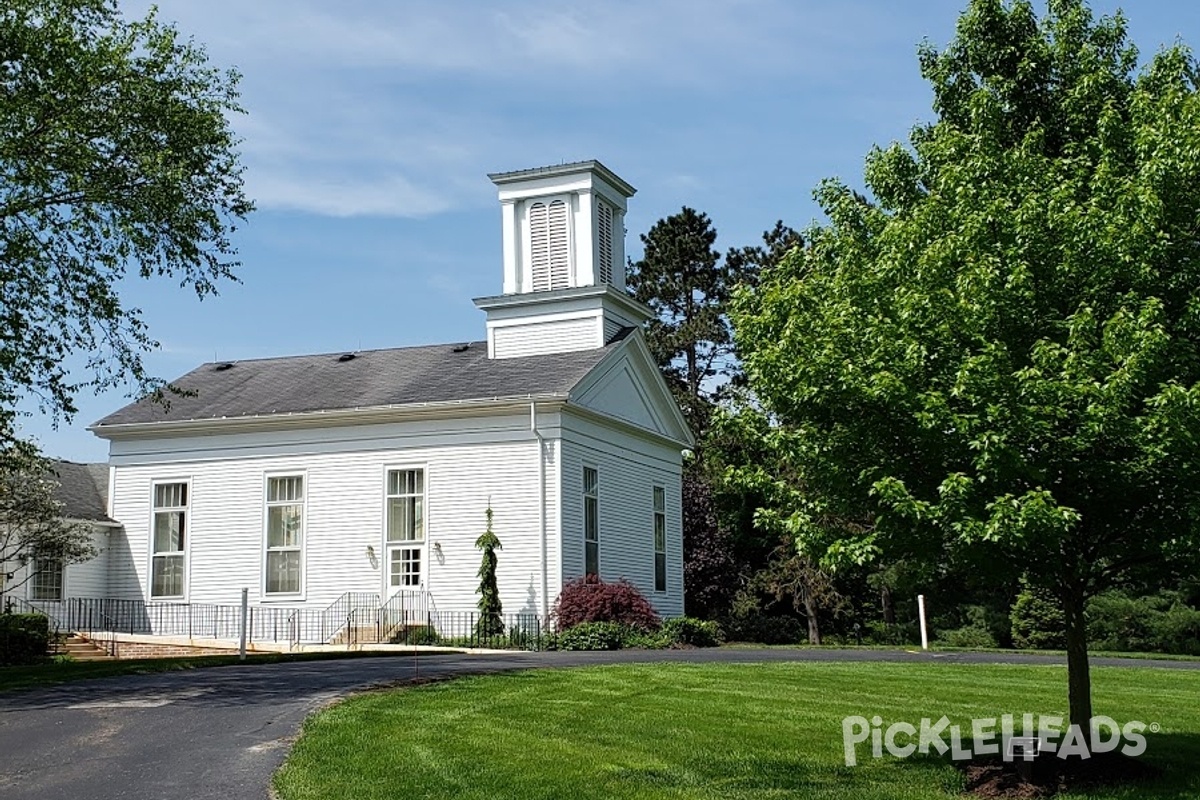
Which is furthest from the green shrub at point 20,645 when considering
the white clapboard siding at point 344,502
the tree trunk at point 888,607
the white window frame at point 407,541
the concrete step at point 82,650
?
the tree trunk at point 888,607

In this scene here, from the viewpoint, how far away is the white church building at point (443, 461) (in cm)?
2889

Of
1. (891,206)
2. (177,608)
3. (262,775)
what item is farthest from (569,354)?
(262,775)

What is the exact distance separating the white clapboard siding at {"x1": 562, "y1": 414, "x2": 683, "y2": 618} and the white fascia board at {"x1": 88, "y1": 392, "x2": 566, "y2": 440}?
1.45 m

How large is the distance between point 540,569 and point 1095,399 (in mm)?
19967

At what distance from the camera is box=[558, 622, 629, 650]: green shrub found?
25734 mm

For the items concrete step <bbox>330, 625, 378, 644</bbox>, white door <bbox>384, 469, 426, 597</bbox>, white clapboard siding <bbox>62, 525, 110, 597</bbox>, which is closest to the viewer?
concrete step <bbox>330, 625, 378, 644</bbox>

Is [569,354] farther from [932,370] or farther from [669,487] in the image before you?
[932,370]

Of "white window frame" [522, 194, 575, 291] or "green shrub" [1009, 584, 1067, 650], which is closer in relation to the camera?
"white window frame" [522, 194, 575, 291]

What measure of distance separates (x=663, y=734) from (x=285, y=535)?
67.7 feet

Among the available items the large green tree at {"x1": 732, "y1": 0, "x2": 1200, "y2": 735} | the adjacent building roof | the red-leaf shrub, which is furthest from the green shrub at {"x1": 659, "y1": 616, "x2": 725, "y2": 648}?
the large green tree at {"x1": 732, "y1": 0, "x2": 1200, "y2": 735}

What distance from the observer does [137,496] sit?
32312 mm

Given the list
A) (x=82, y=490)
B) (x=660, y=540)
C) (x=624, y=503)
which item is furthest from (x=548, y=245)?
(x=82, y=490)

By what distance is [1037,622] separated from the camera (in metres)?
33.1

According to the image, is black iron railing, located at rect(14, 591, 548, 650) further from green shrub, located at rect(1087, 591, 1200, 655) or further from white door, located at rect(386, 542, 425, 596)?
green shrub, located at rect(1087, 591, 1200, 655)
